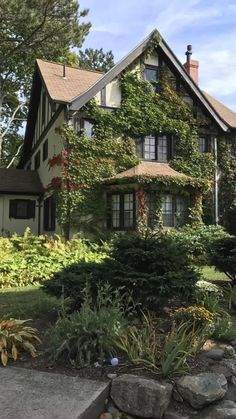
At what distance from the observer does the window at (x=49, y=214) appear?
856 inches

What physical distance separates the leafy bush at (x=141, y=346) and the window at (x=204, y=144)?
1840 cm

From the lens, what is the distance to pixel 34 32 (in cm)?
3150

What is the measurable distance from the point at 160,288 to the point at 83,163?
13.9 metres

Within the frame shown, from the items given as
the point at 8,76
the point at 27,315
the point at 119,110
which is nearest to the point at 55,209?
the point at 119,110

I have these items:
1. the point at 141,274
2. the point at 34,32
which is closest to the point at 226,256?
the point at 141,274

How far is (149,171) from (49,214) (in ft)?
18.3

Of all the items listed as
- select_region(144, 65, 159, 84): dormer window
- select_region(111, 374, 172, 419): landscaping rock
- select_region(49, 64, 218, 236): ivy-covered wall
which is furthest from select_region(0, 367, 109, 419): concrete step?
select_region(144, 65, 159, 84): dormer window

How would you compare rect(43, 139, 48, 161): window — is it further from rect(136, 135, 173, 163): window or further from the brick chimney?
the brick chimney

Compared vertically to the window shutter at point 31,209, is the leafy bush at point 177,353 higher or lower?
lower

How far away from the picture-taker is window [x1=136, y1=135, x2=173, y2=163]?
21.6m

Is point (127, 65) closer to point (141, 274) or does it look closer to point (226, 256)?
point (226, 256)

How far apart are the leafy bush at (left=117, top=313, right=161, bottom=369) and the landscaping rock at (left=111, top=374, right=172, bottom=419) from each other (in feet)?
1.21

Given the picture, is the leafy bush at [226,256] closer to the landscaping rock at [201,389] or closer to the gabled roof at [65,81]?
the landscaping rock at [201,389]

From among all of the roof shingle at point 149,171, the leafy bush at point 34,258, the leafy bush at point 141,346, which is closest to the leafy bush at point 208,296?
the leafy bush at point 141,346
